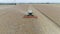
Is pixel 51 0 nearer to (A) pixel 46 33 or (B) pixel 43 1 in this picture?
(B) pixel 43 1

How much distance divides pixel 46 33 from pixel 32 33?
0.14 feet

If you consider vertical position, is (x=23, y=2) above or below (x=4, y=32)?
below

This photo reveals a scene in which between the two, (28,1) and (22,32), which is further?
(28,1)

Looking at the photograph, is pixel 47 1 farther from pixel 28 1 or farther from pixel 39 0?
pixel 28 1

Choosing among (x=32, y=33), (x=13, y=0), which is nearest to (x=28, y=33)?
(x=32, y=33)

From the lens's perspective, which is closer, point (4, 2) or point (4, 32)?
point (4, 32)

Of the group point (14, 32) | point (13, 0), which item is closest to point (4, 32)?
point (14, 32)

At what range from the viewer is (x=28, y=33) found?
0.54m

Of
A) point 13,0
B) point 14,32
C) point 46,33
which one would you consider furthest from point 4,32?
point 13,0

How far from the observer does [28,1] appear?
4.49 meters

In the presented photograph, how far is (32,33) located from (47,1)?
402 cm

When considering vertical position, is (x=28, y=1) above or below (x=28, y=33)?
below

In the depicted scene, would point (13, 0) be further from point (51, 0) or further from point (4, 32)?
point (4, 32)

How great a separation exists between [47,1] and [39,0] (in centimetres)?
21
